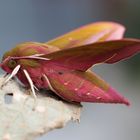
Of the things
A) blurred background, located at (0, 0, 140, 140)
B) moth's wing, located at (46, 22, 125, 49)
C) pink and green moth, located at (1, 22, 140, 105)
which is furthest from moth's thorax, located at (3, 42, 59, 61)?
Result: blurred background, located at (0, 0, 140, 140)

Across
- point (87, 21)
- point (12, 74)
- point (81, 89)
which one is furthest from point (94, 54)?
point (87, 21)

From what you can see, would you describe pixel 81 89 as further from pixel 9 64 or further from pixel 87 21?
pixel 87 21

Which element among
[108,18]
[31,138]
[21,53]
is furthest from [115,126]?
[31,138]

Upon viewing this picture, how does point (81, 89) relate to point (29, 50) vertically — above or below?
below

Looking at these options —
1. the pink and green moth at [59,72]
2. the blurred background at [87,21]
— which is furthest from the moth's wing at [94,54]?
the blurred background at [87,21]

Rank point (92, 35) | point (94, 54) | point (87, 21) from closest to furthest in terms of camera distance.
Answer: point (94, 54) < point (92, 35) < point (87, 21)

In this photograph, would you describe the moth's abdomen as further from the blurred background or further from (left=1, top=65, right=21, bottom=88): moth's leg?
the blurred background
